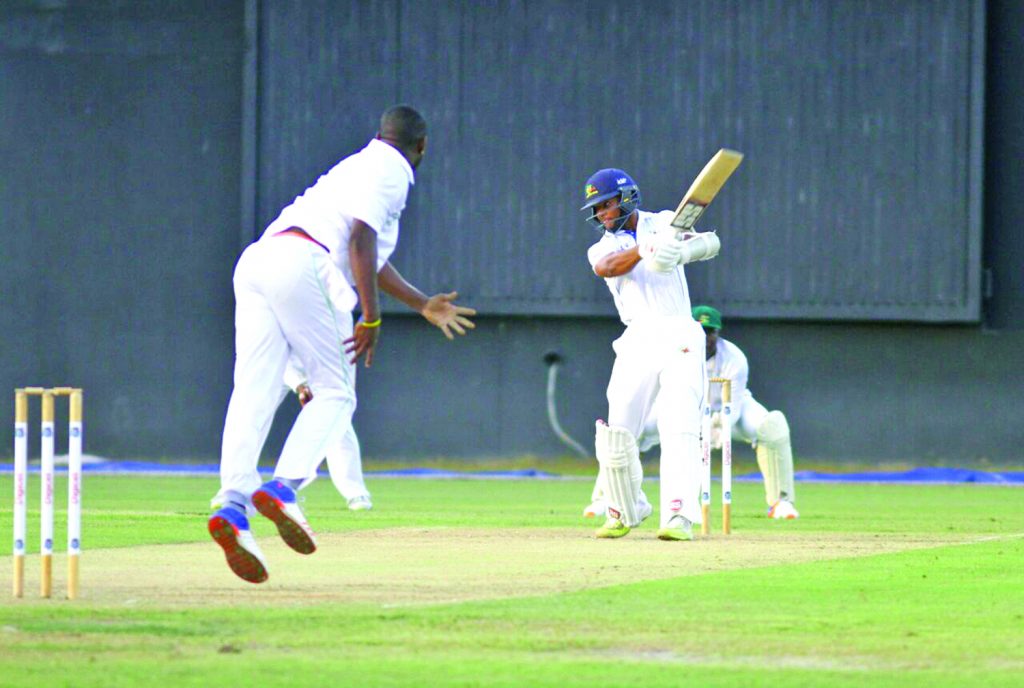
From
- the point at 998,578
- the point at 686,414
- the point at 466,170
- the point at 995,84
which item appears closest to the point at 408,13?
the point at 466,170

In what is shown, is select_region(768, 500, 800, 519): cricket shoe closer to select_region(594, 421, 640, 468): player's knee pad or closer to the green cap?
the green cap

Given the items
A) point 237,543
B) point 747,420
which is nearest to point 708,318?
point 747,420

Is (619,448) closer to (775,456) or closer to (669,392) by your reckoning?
(669,392)

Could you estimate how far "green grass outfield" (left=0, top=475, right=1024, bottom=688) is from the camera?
199 inches

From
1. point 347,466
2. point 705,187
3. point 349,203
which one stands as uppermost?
point 705,187

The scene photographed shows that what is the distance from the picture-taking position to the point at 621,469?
33.6 ft

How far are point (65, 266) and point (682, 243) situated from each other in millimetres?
13761

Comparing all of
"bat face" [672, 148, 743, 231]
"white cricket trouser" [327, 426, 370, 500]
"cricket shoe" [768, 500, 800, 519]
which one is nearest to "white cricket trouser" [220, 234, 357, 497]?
"bat face" [672, 148, 743, 231]

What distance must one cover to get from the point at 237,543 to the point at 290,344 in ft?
3.13

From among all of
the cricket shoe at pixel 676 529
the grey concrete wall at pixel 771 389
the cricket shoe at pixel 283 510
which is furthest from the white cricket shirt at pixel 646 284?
the grey concrete wall at pixel 771 389

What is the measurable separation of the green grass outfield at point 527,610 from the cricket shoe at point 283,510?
7.5 inches

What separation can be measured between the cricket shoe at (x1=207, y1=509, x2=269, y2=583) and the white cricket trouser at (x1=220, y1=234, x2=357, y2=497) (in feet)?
1.33

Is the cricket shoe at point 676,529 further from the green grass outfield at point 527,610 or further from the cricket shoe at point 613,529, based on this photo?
the cricket shoe at point 613,529

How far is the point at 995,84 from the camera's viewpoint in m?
20.7
